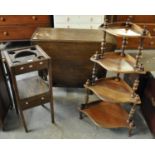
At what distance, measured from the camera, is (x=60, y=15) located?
105 inches

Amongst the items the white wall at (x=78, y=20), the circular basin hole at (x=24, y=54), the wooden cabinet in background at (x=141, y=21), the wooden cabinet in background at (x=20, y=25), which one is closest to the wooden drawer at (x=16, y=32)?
the wooden cabinet in background at (x=20, y=25)

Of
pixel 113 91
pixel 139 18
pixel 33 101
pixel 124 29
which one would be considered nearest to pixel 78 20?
pixel 139 18

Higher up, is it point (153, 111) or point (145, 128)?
point (153, 111)

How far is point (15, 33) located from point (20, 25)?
6.2 inches

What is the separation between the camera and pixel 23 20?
9.25 feet

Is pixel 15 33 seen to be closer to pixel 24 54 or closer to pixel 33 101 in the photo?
pixel 24 54

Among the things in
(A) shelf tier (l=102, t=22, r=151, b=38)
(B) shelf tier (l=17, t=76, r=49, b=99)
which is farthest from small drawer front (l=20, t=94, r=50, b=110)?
(A) shelf tier (l=102, t=22, r=151, b=38)

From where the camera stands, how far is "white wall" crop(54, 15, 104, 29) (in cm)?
266

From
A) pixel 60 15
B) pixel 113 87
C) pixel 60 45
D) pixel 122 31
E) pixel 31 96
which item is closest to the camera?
pixel 122 31

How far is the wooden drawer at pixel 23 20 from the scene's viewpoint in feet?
9.10

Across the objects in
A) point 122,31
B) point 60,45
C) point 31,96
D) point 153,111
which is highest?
point 122,31

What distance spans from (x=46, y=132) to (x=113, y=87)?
76cm

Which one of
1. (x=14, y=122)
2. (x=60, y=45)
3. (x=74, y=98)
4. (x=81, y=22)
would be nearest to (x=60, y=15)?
(x=81, y=22)

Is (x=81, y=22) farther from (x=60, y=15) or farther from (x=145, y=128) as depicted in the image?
(x=145, y=128)
